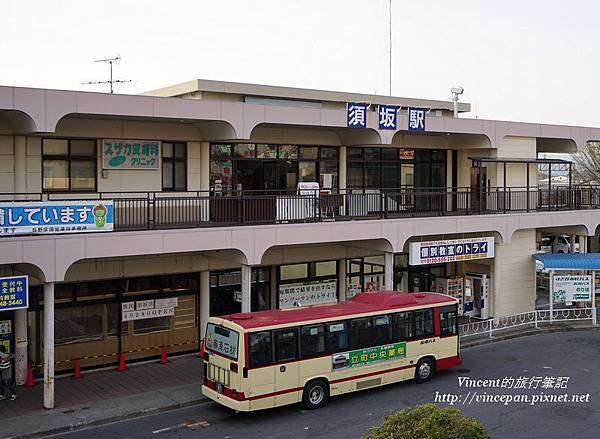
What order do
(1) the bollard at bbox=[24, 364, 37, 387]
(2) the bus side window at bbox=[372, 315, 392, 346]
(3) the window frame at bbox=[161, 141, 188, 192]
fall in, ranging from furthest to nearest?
1. (3) the window frame at bbox=[161, 141, 188, 192]
2. (1) the bollard at bbox=[24, 364, 37, 387]
3. (2) the bus side window at bbox=[372, 315, 392, 346]

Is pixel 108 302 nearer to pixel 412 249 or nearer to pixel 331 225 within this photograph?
pixel 331 225

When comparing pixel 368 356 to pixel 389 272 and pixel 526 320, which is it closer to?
pixel 389 272

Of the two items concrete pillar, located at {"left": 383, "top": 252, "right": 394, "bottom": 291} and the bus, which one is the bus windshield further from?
concrete pillar, located at {"left": 383, "top": 252, "right": 394, "bottom": 291}

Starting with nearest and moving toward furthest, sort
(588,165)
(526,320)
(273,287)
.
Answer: (273,287), (526,320), (588,165)

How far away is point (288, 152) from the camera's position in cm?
2538

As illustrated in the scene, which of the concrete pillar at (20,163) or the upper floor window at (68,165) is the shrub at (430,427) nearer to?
the concrete pillar at (20,163)

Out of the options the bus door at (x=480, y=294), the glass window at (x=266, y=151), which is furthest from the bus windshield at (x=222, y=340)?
the bus door at (x=480, y=294)

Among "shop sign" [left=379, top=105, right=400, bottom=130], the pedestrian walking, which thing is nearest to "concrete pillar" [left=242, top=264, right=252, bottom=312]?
the pedestrian walking

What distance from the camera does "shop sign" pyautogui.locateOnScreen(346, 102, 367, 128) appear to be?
917 inches

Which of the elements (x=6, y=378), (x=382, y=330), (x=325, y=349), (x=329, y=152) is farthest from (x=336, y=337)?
(x=329, y=152)

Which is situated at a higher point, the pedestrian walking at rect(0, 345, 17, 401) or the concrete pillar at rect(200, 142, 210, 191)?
the concrete pillar at rect(200, 142, 210, 191)

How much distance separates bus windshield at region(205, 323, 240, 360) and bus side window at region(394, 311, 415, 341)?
4.74m

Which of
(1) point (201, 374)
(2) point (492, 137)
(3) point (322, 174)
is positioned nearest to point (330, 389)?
(1) point (201, 374)

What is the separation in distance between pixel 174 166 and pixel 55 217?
5.78m
